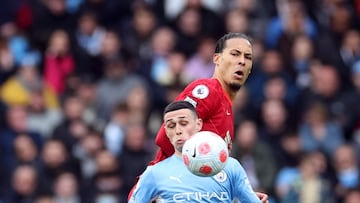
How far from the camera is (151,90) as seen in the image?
20766 millimetres

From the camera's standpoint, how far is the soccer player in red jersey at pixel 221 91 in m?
12.5

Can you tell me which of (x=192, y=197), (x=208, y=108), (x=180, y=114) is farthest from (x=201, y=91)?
(x=192, y=197)

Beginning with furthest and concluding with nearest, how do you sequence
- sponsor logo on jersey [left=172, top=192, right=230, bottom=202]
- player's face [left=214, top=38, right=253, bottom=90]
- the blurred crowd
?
the blurred crowd
player's face [left=214, top=38, right=253, bottom=90]
sponsor logo on jersey [left=172, top=192, right=230, bottom=202]

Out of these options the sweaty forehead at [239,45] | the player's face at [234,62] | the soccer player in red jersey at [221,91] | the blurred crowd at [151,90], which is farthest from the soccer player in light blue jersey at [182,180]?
the blurred crowd at [151,90]

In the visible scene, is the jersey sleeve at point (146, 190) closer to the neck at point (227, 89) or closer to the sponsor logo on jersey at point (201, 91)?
the sponsor logo on jersey at point (201, 91)

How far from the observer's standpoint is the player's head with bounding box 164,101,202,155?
471 inches

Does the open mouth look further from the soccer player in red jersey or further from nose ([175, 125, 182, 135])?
nose ([175, 125, 182, 135])

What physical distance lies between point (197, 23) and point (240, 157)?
3282mm

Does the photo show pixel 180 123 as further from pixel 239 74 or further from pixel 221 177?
pixel 239 74

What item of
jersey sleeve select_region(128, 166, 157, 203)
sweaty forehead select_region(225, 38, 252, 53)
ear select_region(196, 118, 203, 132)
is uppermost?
sweaty forehead select_region(225, 38, 252, 53)

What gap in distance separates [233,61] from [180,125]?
42.4 inches

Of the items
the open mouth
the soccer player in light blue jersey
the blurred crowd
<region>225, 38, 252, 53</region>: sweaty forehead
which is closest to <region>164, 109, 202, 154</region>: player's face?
the soccer player in light blue jersey

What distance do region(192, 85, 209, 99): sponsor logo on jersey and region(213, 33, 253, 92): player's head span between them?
371mm

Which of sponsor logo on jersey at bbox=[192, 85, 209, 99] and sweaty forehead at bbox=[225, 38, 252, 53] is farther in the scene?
sweaty forehead at bbox=[225, 38, 252, 53]
